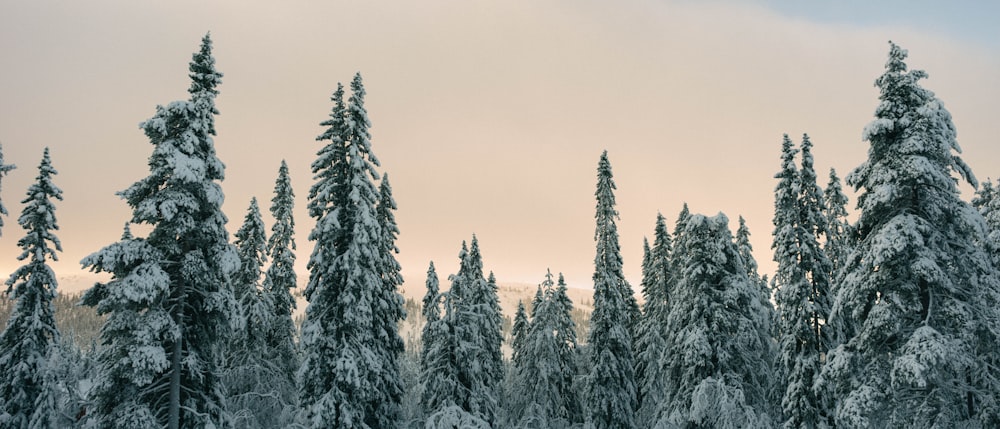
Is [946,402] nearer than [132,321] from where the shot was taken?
Yes

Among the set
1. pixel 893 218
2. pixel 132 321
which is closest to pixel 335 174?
pixel 132 321

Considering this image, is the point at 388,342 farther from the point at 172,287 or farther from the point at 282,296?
the point at 282,296

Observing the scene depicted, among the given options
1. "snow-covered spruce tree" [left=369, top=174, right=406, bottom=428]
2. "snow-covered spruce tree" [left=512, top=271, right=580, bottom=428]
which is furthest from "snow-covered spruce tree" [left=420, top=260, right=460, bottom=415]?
"snow-covered spruce tree" [left=512, top=271, right=580, bottom=428]

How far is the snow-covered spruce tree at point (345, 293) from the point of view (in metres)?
21.6

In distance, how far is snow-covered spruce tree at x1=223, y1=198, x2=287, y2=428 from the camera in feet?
107

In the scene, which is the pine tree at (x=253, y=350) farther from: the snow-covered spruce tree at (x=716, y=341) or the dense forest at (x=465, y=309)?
the snow-covered spruce tree at (x=716, y=341)

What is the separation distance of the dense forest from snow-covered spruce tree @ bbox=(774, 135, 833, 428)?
0.31 ft

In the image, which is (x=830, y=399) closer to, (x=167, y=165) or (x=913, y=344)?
(x=913, y=344)

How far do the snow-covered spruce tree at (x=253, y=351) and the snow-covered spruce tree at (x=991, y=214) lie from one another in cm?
3449

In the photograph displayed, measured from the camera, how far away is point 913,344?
14.2 metres

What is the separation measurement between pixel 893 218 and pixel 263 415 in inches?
1250

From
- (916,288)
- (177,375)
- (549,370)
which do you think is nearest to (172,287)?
(177,375)

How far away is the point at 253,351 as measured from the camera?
33.8 meters

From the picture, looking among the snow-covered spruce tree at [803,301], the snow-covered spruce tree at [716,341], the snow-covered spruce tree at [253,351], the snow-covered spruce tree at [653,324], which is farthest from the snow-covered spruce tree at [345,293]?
the snow-covered spruce tree at [653,324]
